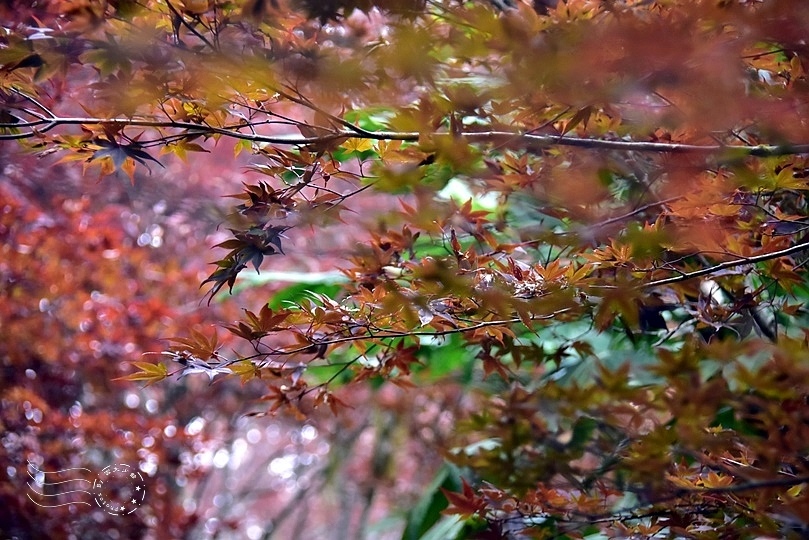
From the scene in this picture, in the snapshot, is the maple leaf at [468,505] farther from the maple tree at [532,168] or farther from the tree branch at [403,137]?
the tree branch at [403,137]

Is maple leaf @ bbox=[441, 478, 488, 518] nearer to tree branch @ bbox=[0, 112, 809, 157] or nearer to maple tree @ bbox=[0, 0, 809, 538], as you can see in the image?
maple tree @ bbox=[0, 0, 809, 538]

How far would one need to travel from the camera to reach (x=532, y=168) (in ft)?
4.29

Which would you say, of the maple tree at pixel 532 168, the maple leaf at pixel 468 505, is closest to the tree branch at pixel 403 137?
the maple tree at pixel 532 168

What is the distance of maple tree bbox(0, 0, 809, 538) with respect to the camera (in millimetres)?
760

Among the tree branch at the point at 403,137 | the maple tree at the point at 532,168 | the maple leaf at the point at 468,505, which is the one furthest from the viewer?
the maple leaf at the point at 468,505

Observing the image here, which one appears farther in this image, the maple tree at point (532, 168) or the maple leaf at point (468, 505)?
the maple leaf at point (468, 505)

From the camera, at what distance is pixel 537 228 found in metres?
1.43

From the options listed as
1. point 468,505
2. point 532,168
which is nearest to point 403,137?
point 532,168

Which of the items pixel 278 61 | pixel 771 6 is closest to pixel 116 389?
pixel 278 61

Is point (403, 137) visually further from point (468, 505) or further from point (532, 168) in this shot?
point (468, 505)

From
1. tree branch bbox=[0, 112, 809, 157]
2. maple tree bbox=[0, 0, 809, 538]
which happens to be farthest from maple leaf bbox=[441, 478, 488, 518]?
tree branch bbox=[0, 112, 809, 157]

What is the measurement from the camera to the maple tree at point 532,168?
0.76 m

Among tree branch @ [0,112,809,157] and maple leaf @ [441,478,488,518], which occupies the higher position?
tree branch @ [0,112,809,157]

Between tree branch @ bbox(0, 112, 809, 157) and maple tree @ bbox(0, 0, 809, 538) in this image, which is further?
tree branch @ bbox(0, 112, 809, 157)
